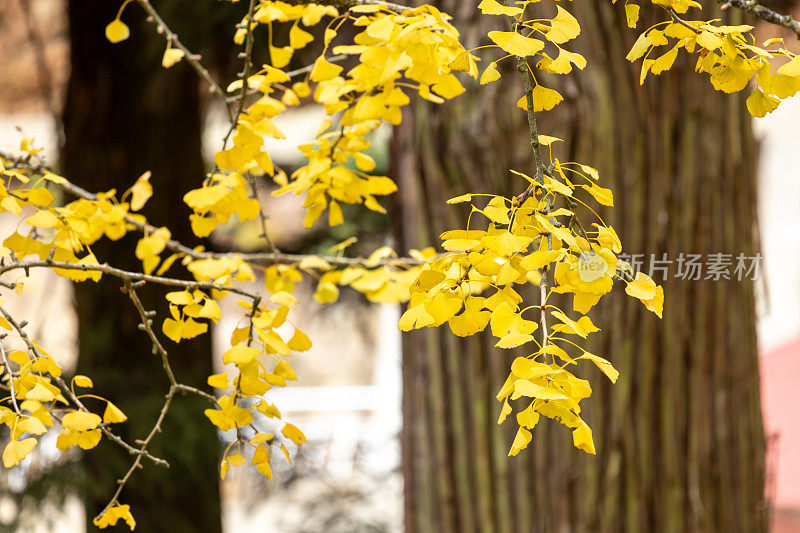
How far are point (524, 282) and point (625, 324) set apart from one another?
63 cm

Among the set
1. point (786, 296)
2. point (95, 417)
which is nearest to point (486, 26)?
point (95, 417)

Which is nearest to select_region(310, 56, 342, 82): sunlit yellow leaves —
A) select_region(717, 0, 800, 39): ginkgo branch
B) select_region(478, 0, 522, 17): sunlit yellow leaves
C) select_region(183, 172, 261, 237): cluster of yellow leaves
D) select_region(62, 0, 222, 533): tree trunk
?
select_region(183, 172, 261, 237): cluster of yellow leaves

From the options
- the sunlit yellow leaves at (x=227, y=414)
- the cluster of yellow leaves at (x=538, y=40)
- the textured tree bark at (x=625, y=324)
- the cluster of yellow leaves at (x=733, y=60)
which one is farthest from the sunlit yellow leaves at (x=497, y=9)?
the textured tree bark at (x=625, y=324)

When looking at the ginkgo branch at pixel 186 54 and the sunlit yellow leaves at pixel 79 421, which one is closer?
the sunlit yellow leaves at pixel 79 421

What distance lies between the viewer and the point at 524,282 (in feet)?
1.46

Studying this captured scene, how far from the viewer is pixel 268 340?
0.60 metres

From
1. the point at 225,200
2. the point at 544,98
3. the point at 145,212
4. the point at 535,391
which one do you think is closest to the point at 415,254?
the point at 225,200

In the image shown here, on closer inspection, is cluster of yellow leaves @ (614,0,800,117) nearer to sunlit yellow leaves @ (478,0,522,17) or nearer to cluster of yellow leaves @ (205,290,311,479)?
sunlit yellow leaves @ (478,0,522,17)

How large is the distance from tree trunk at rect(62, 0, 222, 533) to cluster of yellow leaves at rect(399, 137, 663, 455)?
4.56ft

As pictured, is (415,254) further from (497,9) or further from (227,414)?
(497,9)

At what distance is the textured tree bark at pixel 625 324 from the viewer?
1.01 meters

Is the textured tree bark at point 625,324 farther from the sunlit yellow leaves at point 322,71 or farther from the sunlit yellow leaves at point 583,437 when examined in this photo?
the sunlit yellow leaves at point 583,437

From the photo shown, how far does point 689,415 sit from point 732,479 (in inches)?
5.4

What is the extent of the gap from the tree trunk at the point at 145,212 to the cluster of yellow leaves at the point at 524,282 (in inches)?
54.7
